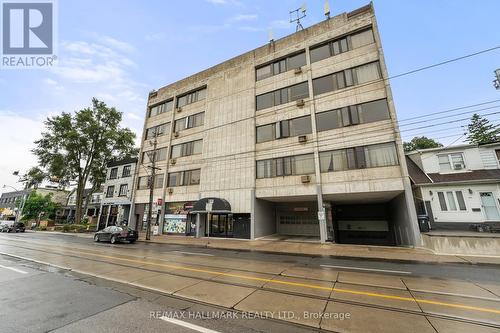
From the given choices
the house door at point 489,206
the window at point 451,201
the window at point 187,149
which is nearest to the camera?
the house door at point 489,206

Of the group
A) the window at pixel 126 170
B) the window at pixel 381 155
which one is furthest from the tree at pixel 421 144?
the window at pixel 126 170

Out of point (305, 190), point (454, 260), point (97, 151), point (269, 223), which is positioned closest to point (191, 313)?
point (454, 260)

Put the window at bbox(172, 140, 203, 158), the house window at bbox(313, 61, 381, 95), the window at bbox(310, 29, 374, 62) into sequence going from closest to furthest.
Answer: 1. the house window at bbox(313, 61, 381, 95)
2. the window at bbox(310, 29, 374, 62)
3. the window at bbox(172, 140, 203, 158)

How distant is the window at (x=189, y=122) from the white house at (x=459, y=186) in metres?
23.0

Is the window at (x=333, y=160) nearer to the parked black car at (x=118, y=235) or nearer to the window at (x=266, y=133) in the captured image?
the window at (x=266, y=133)

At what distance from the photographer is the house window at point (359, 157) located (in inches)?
635

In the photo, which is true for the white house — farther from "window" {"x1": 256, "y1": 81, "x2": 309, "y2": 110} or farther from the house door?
"window" {"x1": 256, "y1": 81, "x2": 309, "y2": 110}

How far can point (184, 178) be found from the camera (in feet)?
85.5

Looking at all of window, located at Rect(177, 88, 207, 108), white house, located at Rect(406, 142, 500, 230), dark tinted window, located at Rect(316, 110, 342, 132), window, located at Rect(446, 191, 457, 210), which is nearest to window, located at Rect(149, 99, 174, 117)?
window, located at Rect(177, 88, 207, 108)

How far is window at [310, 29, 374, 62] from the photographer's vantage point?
18938mm

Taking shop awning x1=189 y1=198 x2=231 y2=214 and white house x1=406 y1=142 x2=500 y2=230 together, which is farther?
shop awning x1=189 y1=198 x2=231 y2=214

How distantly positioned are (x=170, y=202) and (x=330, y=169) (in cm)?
1914

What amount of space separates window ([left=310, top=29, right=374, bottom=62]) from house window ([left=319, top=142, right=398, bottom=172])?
9.48 meters

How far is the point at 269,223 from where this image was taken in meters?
23.0
